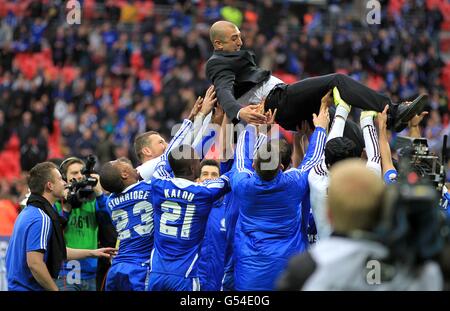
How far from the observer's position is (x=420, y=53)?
2127 centimetres

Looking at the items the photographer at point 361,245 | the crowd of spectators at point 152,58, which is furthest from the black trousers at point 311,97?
the crowd of spectators at point 152,58

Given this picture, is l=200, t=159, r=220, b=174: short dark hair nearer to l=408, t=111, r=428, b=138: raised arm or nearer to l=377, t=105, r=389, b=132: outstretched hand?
l=408, t=111, r=428, b=138: raised arm

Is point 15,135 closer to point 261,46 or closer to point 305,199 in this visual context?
point 261,46

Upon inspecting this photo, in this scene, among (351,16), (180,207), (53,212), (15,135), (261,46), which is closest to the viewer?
(180,207)

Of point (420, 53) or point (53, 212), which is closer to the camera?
point (53, 212)

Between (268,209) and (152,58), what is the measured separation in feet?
46.8

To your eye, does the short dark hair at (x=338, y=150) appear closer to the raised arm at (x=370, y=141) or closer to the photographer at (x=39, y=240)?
the raised arm at (x=370, y=141)

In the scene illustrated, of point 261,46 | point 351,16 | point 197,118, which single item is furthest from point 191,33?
point 197,118

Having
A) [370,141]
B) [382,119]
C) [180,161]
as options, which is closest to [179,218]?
[180,161]

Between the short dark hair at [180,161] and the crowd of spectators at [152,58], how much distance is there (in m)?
10.2

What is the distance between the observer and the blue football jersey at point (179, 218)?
726cm

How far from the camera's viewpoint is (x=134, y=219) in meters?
7.75

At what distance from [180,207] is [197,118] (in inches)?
32.5

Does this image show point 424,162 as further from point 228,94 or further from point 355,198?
point 355,198
